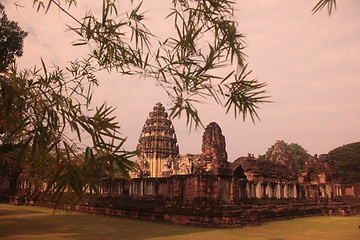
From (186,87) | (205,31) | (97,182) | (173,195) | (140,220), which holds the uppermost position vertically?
(205,31)

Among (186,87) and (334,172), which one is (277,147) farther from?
(186,87)

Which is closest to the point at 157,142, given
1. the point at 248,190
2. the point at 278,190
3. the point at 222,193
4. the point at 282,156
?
the point at 282,156

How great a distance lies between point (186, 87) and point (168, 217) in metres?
7.18

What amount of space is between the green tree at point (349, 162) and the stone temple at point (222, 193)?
19.9 metres

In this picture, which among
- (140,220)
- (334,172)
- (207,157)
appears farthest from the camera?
(334,172)

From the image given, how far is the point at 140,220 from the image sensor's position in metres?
9.73

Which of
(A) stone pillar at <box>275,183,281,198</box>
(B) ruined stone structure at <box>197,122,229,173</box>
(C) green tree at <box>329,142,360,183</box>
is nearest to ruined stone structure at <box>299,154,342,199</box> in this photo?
(A) stone pillar at <box>275,183,281,198</box>

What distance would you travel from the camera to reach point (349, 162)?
39438mm

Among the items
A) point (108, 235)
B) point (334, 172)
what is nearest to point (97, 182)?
point (108, 235)

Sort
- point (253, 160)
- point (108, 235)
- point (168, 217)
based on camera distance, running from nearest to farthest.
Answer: point (108, 235) < point (168, 217) < point (253, 160)

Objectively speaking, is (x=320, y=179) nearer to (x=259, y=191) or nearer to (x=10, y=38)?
(x=259, y=191)

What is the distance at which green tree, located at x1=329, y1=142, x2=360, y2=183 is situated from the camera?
38000 mm

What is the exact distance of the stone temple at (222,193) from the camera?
874cm

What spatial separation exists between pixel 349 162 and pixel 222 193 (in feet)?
123
